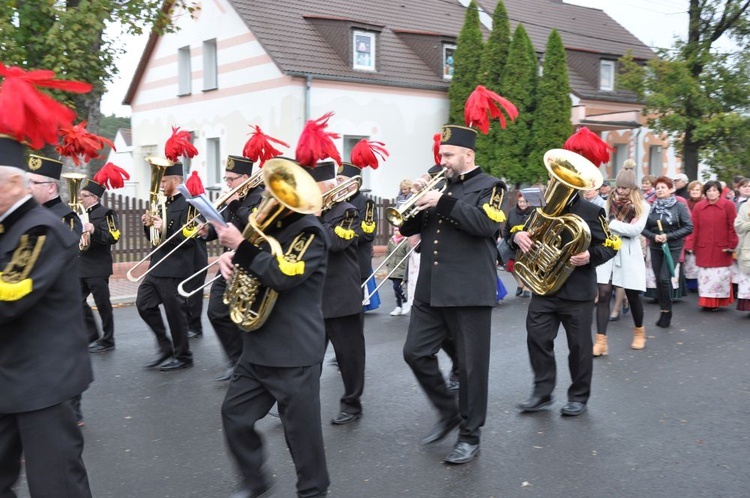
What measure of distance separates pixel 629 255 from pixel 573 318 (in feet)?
10.1

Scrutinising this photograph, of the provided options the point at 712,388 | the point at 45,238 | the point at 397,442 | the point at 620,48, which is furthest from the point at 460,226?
the point at 620,48

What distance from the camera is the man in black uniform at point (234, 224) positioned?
6547 mm

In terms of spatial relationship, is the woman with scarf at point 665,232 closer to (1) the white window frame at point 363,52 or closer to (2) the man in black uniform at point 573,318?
(2) the man in black uniform at point 573,318

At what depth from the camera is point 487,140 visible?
75.7ft

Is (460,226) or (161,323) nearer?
(460,226)

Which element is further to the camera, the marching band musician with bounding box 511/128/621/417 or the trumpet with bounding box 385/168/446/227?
the marching band musician with bounding box 511/128/621/417

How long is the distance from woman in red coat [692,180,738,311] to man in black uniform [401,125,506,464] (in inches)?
261

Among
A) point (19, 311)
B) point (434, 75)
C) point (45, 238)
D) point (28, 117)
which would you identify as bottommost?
point (19, 311)

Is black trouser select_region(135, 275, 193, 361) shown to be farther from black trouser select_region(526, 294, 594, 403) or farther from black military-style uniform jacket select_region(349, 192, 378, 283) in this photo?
black trouser select_region(526, 294, 594, 403)

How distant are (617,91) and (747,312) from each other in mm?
18952

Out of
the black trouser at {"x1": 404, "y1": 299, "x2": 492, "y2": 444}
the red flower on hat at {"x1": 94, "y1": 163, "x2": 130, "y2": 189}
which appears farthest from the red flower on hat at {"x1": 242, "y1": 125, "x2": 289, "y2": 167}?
the black trouser at {"x1": 404, "y1": 299, "x2": 492, "y2": 444}

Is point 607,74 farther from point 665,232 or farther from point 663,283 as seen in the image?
point 663,283

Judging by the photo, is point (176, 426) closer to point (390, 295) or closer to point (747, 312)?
point (390, 295)

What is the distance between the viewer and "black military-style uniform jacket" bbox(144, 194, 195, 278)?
24.1 ft
